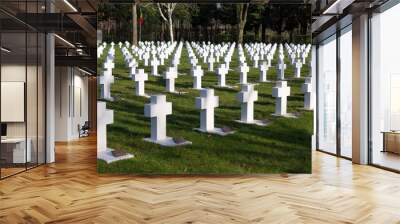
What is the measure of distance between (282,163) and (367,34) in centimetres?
276

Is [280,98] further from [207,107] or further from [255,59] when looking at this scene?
[207,107]

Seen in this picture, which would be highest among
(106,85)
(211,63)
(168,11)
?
(168,11)

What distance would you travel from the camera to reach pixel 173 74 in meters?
6.55

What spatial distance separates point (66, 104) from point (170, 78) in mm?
7606

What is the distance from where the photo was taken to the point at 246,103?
6.42m

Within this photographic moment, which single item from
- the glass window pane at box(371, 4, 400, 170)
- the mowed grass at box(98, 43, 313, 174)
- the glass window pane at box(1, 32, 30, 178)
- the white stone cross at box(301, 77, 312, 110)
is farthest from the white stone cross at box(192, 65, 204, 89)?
the glass window pane at box(371, 4, 400, 170)

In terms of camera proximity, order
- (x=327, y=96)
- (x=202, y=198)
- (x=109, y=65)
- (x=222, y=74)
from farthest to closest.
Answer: (x=327, y=96) → (x=222, y=74) → (x=109, y=65) → (x=202, y=198)

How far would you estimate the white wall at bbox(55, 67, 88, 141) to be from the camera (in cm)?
1314

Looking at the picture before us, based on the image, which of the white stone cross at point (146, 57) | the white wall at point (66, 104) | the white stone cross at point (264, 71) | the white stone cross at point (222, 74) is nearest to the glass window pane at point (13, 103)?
the white stone cross at point (146, 57)

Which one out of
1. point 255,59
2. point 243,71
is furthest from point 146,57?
point 255,59

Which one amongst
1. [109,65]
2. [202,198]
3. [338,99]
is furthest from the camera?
[338,99]

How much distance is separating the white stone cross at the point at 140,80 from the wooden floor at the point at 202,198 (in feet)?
4.06

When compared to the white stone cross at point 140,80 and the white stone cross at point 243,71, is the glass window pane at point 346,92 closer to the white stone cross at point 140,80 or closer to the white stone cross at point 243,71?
the white stone cross at point 243,71

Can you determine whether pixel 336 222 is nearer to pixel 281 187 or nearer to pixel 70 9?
pixel 281 187
